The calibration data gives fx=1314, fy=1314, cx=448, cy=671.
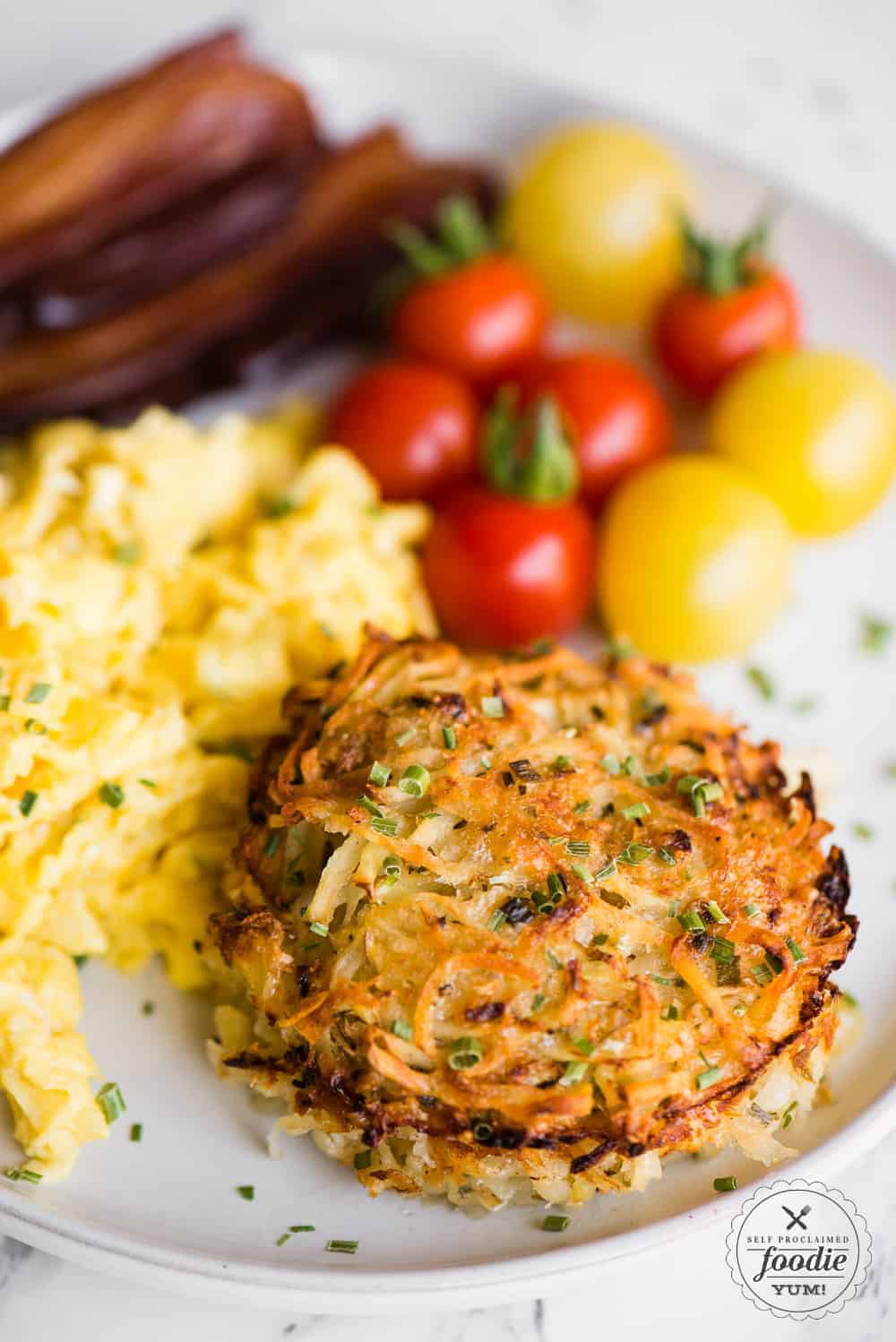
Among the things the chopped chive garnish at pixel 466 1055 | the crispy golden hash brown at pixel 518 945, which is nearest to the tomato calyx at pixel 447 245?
the crispy golden hash brown at pixel 518 945

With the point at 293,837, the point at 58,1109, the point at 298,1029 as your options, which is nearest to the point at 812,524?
the point at 293,837

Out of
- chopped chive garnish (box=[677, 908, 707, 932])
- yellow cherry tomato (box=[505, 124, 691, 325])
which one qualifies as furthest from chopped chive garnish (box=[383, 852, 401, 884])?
yellow cherry tomato (box=[505, 124, 691, 325])

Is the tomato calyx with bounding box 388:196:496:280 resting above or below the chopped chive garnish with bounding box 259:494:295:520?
above

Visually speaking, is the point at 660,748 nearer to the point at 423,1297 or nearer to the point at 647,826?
the point at 647,826

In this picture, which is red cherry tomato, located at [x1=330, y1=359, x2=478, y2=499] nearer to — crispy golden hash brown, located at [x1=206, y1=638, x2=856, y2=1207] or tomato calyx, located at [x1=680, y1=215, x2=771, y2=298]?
tomato calyx, located at [x1=680, y1=215, x2=771, y2=298]

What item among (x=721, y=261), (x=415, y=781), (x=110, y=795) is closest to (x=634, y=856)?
(x=415, y=781)
